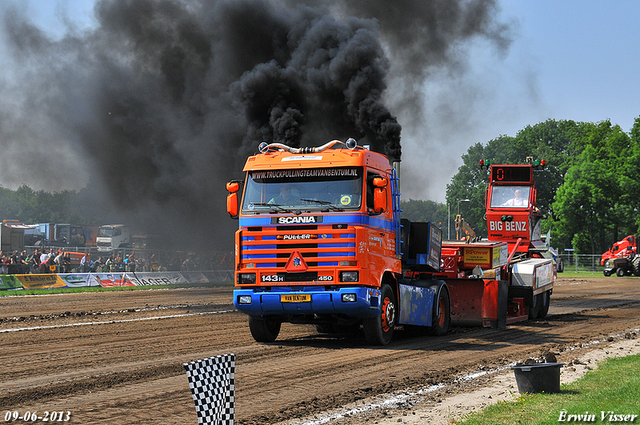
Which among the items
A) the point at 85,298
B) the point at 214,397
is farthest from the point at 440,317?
the point at 85,298

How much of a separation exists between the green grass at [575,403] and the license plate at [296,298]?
4.38 metres

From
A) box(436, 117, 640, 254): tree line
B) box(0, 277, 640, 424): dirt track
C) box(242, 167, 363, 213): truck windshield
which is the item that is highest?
box(436, 117, 640, 254): tree line

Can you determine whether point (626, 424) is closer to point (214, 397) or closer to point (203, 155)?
point (214, 397)

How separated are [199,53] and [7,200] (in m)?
90.0

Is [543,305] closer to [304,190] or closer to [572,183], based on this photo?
[304,190]

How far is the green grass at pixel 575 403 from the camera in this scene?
6.24 metres

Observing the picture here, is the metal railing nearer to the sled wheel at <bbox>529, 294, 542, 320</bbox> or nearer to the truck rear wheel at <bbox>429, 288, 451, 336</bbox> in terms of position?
the sled wheel at <bbox>529, 294, 542, 320</bbox>

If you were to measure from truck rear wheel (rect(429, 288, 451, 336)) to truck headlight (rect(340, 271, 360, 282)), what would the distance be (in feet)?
10.7

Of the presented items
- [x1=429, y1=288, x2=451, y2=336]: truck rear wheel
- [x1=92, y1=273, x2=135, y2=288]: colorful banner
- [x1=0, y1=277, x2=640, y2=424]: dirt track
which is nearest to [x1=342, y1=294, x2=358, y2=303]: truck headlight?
[x1=0, y1=277, x2=640, y2=424]: dirt track

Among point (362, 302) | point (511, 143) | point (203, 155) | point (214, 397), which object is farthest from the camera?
point (511, 143)

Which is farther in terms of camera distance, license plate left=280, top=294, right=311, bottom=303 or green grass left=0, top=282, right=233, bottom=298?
green grass left=0, top=282, right=233, bottom=298

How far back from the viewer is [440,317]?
14000 millimetres

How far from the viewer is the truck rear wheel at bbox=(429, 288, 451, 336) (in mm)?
13766

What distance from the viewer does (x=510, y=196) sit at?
20.7 metres
